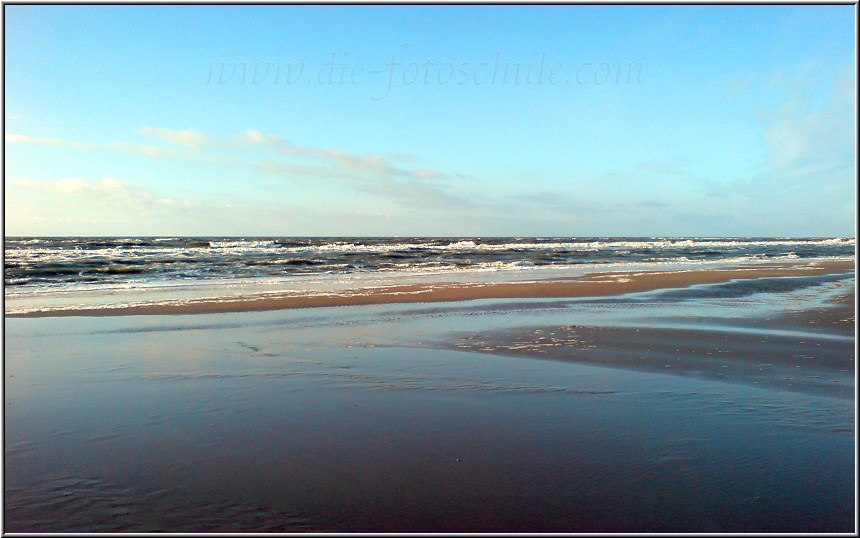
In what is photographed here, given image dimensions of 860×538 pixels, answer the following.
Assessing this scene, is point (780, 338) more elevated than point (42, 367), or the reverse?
point (780, 338)

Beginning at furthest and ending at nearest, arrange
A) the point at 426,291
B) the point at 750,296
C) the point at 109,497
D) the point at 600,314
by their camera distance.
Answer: the point at 426,291, the point at 750,296, the point at 600,314, the point at 109,497

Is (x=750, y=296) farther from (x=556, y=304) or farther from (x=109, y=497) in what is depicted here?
(x=109, y=497)

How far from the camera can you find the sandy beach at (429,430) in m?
3.84

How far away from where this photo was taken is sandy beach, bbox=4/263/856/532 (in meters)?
3.84

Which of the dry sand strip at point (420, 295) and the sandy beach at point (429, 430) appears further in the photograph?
the dry sand strip at point (420, 295)

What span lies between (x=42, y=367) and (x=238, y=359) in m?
2.49

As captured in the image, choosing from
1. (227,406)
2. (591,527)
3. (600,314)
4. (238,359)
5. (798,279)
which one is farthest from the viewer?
(798,279)

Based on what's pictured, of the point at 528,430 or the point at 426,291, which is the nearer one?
the point at 528,430

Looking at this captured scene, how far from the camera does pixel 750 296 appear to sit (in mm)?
17312

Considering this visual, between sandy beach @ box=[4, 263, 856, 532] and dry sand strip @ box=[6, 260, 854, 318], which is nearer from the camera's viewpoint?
sandy beach @ box=[4, 263, 856, 532]

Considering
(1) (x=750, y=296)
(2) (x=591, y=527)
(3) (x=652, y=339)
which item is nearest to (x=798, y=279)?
(1) (x=750, y=296)

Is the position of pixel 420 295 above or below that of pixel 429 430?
above

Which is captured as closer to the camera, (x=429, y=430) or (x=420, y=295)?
(x=429, y=430)

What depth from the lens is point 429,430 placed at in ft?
17.6
